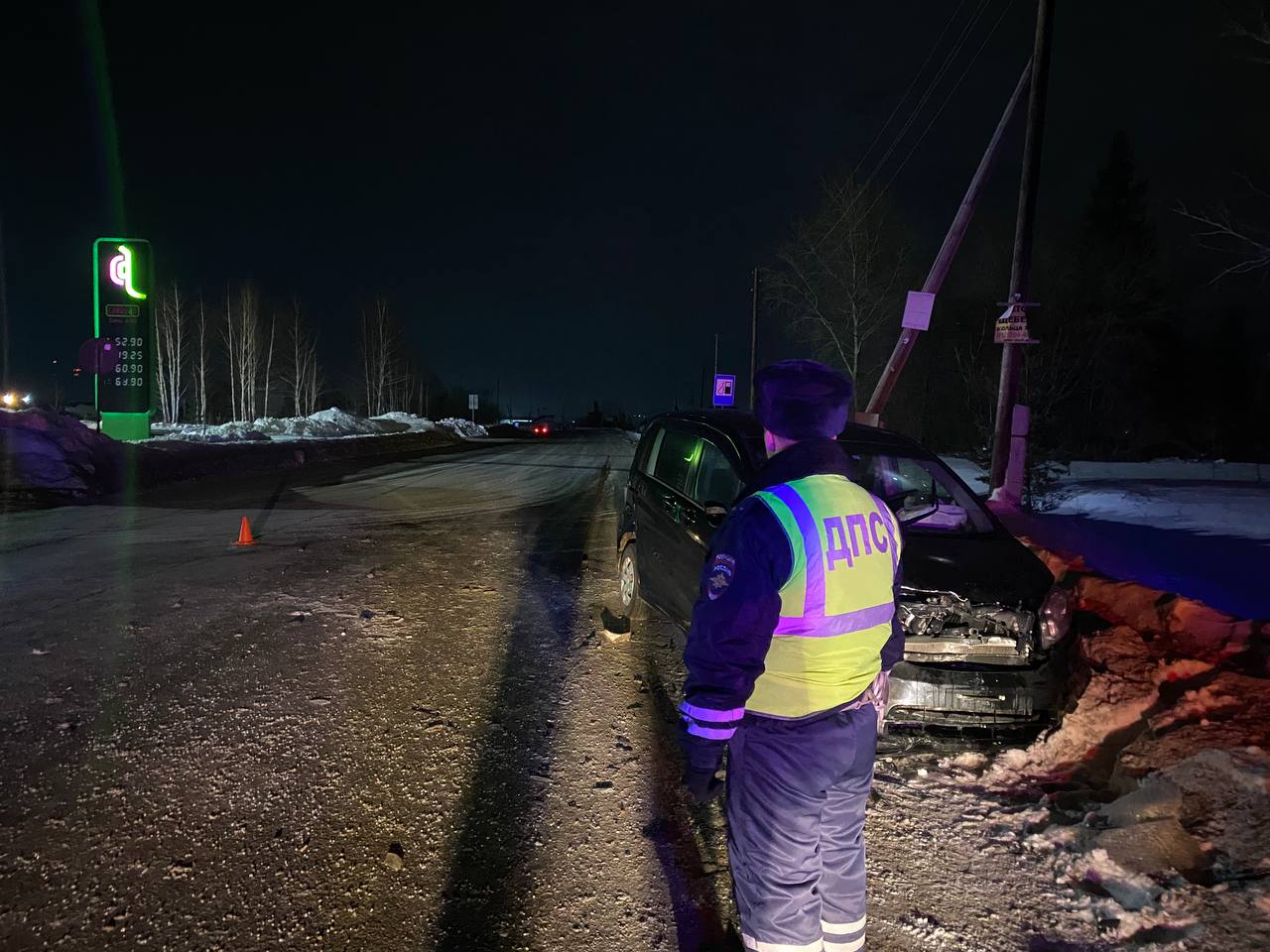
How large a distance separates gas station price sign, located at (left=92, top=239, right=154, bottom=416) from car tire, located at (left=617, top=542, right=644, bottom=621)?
818 inches

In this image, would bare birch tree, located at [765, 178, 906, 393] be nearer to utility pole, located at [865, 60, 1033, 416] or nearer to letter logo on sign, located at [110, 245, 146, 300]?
utility pole, located at [865, 60, 1033, 416]

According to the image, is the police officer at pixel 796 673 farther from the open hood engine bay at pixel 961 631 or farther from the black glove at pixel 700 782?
the open hood engine bay at pixel 961 631

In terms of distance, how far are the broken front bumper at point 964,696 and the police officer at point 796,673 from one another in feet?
5.40

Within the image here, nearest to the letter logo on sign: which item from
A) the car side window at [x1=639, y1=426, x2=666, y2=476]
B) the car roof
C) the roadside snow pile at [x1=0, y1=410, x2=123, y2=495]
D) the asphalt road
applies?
the roadside snow pile at [x1=0, y1=410, x2=123, y2=495]

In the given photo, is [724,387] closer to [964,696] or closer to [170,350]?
[964,696]

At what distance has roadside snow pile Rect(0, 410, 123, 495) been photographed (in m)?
12.2

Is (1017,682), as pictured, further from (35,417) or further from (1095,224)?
(1095,224)

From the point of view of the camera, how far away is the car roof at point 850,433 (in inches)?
184

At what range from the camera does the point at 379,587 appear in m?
6.79

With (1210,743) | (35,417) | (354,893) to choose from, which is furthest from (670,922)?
(35,417)

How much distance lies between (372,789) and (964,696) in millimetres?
3042

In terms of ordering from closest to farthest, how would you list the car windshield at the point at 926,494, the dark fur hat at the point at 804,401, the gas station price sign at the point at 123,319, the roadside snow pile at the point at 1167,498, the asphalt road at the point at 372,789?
the dark fur hat at the point at 804,401 → the asphalt road at the point at 372,789 → the car windshield at the point at 926,494 → the roadside snow pile at the point at 1167,498 → the gas station price sign at the point at 123,319

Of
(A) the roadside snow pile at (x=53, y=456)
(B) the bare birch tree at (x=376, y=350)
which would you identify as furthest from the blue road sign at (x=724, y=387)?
(B) the bare birch tree at (x=376, y=350)

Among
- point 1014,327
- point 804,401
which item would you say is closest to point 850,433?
point 804,401
